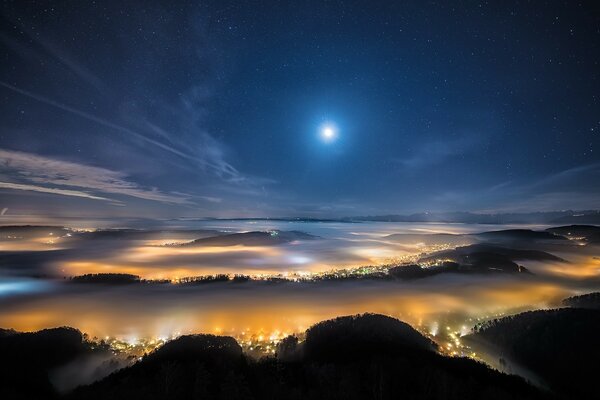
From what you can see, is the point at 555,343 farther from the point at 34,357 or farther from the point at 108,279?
the point at 108,279

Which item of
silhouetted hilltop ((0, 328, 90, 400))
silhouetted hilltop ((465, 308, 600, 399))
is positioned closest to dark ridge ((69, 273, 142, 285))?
silhouetted hilltop ((0, 328, 90, 400))

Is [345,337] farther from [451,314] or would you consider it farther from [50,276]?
[50,276]

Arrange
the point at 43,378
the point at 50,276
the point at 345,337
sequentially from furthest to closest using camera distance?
the point at 50,276 → the point at 345,337 → the point at 43,378

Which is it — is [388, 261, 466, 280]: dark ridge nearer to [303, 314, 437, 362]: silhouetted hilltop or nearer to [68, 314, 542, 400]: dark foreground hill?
[303, 314, 437, 362]: silhouetted hilltop

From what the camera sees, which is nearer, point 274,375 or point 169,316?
point 274,375

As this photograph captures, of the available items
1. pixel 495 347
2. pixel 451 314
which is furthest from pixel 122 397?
pixel 451 314

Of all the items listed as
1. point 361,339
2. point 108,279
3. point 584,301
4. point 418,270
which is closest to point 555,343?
point 361,339
